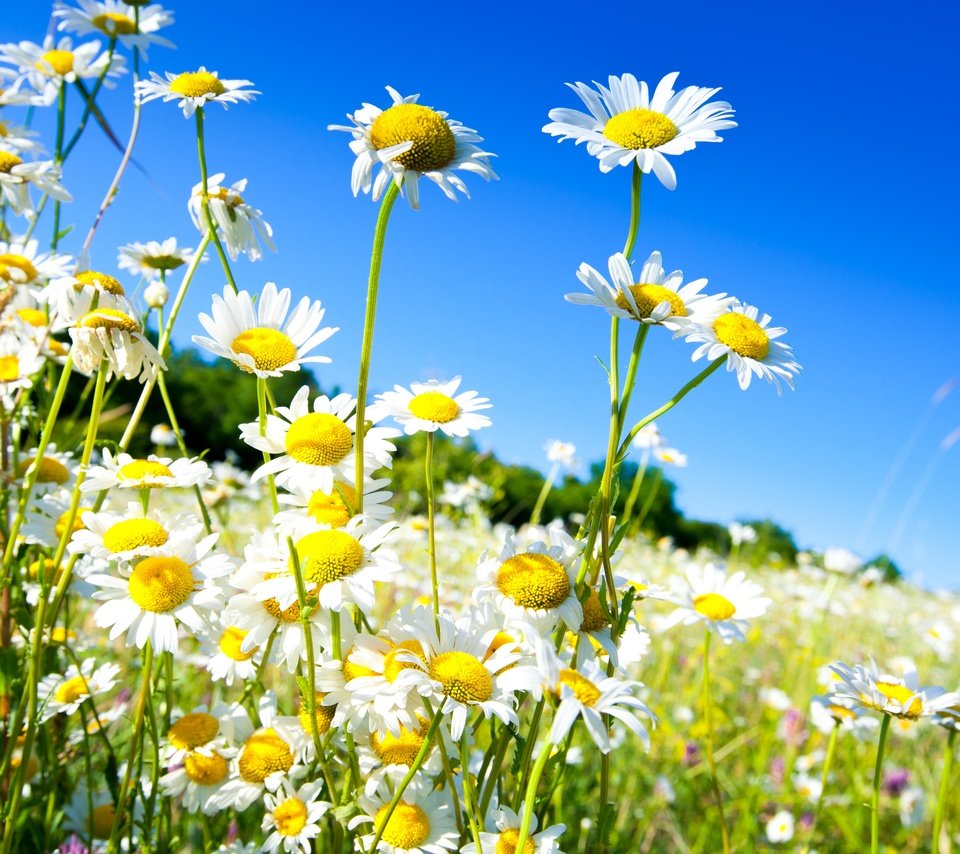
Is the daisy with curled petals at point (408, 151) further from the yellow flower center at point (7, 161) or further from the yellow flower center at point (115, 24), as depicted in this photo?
the yellow flower center at point (115, 24)

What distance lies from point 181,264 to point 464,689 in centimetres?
118

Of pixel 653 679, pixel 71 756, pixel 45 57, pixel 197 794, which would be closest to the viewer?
pixel 197 794

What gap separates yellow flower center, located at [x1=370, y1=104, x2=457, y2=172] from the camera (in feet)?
3.17

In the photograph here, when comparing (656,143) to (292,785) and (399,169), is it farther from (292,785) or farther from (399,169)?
(292,785)

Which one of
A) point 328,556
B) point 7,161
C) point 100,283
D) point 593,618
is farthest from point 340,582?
point 7,161

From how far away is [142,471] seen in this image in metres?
1.16

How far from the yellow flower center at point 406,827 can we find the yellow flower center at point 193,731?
40 centimetres

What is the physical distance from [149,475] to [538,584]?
1.80 feet

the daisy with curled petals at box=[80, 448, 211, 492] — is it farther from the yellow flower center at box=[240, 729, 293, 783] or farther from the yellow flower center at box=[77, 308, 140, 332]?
the yellow flower center at box=[240, 729, 293, 783]

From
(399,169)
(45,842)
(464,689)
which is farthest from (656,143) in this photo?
(45,842)

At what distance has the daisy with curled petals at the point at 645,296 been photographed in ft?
3.30

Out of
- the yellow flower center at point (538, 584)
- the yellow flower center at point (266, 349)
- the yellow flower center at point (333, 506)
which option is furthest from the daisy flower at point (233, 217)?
the yellow flower center at point (538, 584)

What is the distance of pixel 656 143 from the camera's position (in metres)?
1.09

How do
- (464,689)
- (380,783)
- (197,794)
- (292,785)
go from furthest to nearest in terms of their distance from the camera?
(197,794) → (292,785) → (380,783) → (464,689)
